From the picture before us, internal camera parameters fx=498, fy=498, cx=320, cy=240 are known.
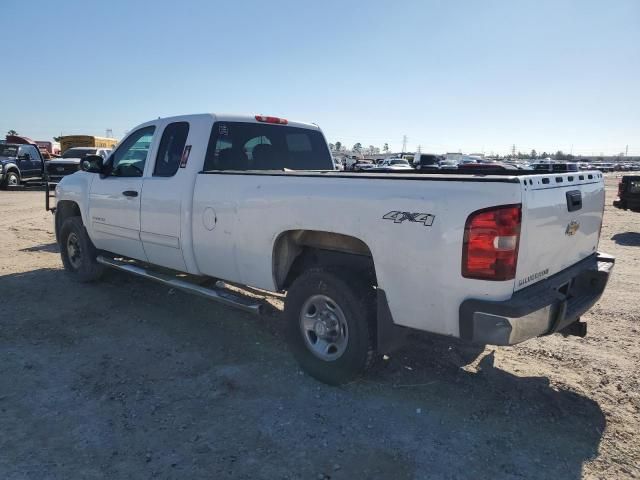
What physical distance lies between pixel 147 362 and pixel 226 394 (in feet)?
3.11

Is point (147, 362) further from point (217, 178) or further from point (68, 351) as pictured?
point (217, 178)

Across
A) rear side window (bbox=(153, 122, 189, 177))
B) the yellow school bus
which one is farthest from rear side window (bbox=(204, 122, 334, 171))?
the yellow school bus

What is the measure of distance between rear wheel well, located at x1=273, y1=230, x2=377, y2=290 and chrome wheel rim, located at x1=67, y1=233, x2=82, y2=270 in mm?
3874

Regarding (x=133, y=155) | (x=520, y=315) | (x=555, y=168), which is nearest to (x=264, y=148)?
(x=133, y=155)

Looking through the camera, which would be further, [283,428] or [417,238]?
[283,428]

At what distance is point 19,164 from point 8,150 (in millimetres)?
723

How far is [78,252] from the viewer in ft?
22.0

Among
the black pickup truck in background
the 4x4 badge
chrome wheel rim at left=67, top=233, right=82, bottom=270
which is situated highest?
the 4x4 badge

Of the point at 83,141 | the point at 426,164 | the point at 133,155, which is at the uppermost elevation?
the point at 83,141

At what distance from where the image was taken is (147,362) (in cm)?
420

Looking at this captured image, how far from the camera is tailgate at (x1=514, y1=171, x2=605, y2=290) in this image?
2863 mm

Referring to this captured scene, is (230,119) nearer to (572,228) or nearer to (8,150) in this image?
(572,228)

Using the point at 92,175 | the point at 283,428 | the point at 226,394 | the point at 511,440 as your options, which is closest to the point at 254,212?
the point at 226,394

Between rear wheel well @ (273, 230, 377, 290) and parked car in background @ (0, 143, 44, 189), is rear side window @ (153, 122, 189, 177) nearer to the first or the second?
rear wheel well @ (273, 230, 377, 290)
